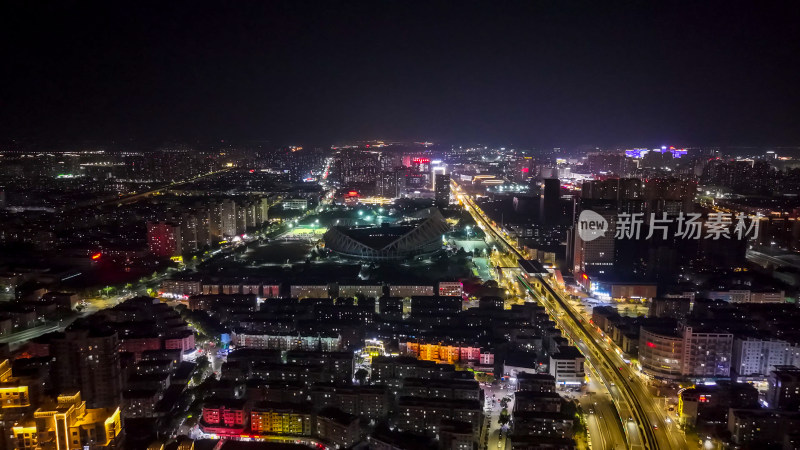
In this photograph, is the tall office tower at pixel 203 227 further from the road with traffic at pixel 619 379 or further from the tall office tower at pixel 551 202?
the tall office tower at pixel 551 202

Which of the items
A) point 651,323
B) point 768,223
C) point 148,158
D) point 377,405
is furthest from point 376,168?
point 377,405

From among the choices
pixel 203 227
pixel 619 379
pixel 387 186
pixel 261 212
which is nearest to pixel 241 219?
pixel 261 212

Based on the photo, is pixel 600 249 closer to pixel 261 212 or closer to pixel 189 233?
pixel 189 233

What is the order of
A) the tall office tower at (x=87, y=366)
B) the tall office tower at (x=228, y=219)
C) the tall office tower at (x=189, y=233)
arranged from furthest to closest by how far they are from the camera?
the tall office tower at (x=228, y=219) → the tall office tower at (x=189, y=233) → the tall office tower at (x=87, y=366)

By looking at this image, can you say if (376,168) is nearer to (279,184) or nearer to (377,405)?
(279,184)

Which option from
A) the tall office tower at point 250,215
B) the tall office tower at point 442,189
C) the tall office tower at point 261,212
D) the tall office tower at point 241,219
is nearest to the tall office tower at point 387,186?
the tall office tower at point 442,189
